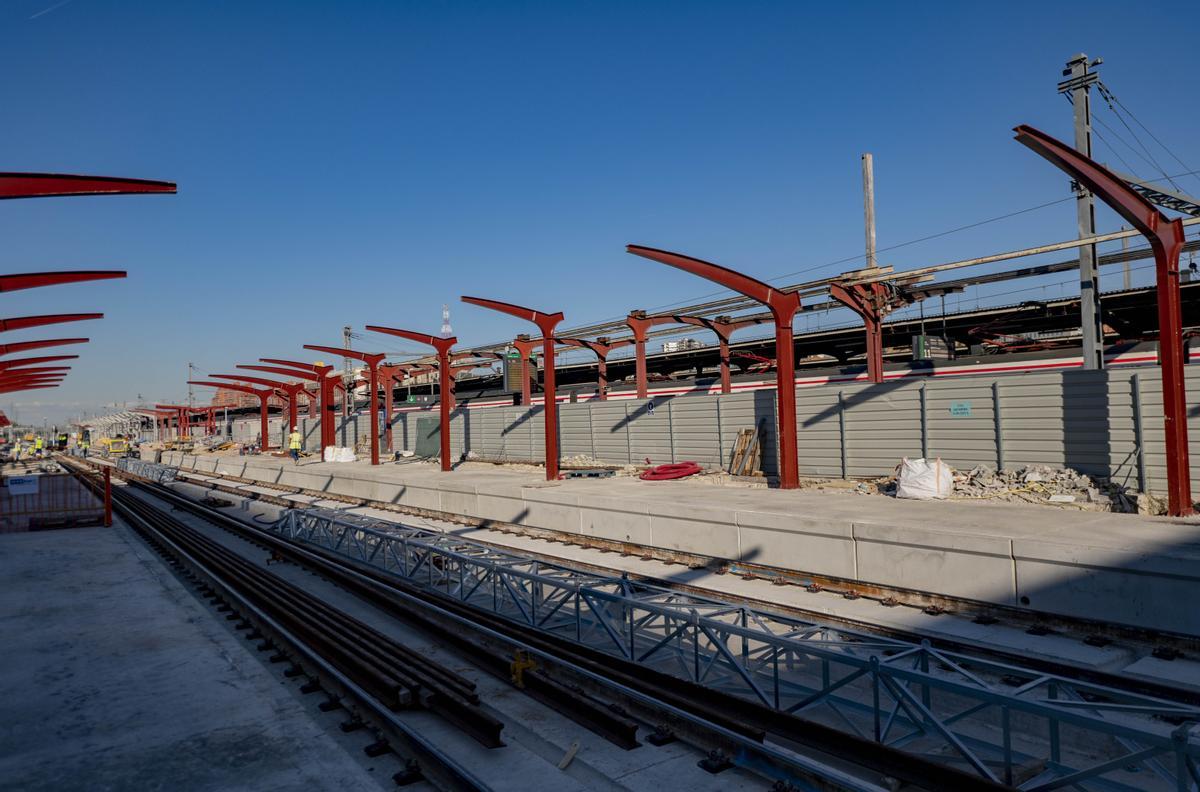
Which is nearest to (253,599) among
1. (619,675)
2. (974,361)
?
(619,675)

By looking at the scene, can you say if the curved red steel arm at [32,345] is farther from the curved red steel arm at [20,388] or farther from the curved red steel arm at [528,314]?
the curved red steel arm at [20,388]

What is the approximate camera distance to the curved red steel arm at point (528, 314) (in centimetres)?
2645

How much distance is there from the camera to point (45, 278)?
14.9m

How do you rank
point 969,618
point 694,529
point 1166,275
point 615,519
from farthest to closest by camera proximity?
point 615,519 < point 694,529 < point 1166,275 < point 969,618

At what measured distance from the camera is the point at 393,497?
92.5 ft

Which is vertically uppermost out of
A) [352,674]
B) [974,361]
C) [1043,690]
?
[974,361]

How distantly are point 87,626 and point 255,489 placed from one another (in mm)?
29373

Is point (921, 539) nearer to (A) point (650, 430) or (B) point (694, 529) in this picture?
(B) point (694, 529)

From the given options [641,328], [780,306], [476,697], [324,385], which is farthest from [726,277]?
[324,385]

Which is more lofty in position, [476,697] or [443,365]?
[443,365]

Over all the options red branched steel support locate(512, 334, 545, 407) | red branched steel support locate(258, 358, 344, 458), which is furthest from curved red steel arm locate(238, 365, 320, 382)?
red branched steel support locate(512, 334, 545, 407)

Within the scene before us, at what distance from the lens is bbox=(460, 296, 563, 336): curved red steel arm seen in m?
26.5

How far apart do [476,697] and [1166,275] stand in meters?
14.3

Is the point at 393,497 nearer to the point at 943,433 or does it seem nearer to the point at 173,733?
the point at 943,433
